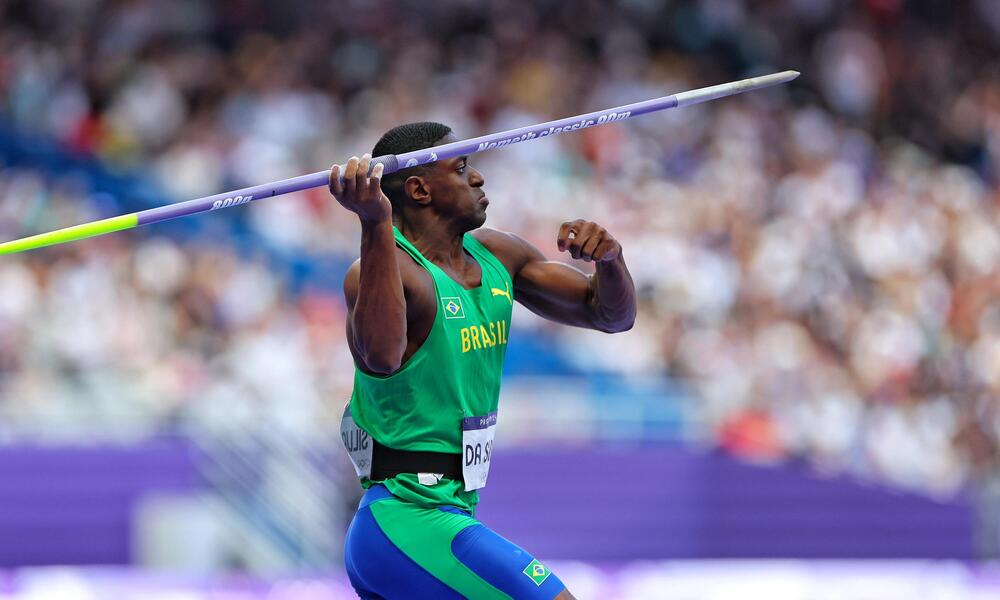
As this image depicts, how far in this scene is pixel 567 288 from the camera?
5957mm

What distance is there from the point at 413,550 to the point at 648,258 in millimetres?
9537

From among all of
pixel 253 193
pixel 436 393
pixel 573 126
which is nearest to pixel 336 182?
pixel 253 193

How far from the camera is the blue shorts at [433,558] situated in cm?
509

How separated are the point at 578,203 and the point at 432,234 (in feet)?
31.5

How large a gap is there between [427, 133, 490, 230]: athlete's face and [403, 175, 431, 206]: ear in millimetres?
18

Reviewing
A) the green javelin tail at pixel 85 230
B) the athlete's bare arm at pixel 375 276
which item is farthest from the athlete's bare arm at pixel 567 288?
the green javelin tail at pixel 85 230

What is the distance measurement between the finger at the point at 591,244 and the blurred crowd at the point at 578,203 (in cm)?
716

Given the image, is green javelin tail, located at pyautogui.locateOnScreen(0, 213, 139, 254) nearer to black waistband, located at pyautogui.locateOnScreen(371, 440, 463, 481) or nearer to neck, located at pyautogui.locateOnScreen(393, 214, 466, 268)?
neck, located at pyautogui.locateOnScreen(393, 214, 466, 268)

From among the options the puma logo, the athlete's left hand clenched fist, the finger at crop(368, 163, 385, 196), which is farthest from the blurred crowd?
the finger at crop(368, 163, 385, 196)

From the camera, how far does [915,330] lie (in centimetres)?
1512

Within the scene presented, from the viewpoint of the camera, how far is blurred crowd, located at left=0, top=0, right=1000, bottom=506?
12.8 metres

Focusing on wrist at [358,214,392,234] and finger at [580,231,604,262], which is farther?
finger at [580,231,604,262]

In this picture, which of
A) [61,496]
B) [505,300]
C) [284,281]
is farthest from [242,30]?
[505,300]

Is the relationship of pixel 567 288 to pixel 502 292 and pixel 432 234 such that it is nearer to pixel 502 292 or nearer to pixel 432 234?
pixel 502 292
